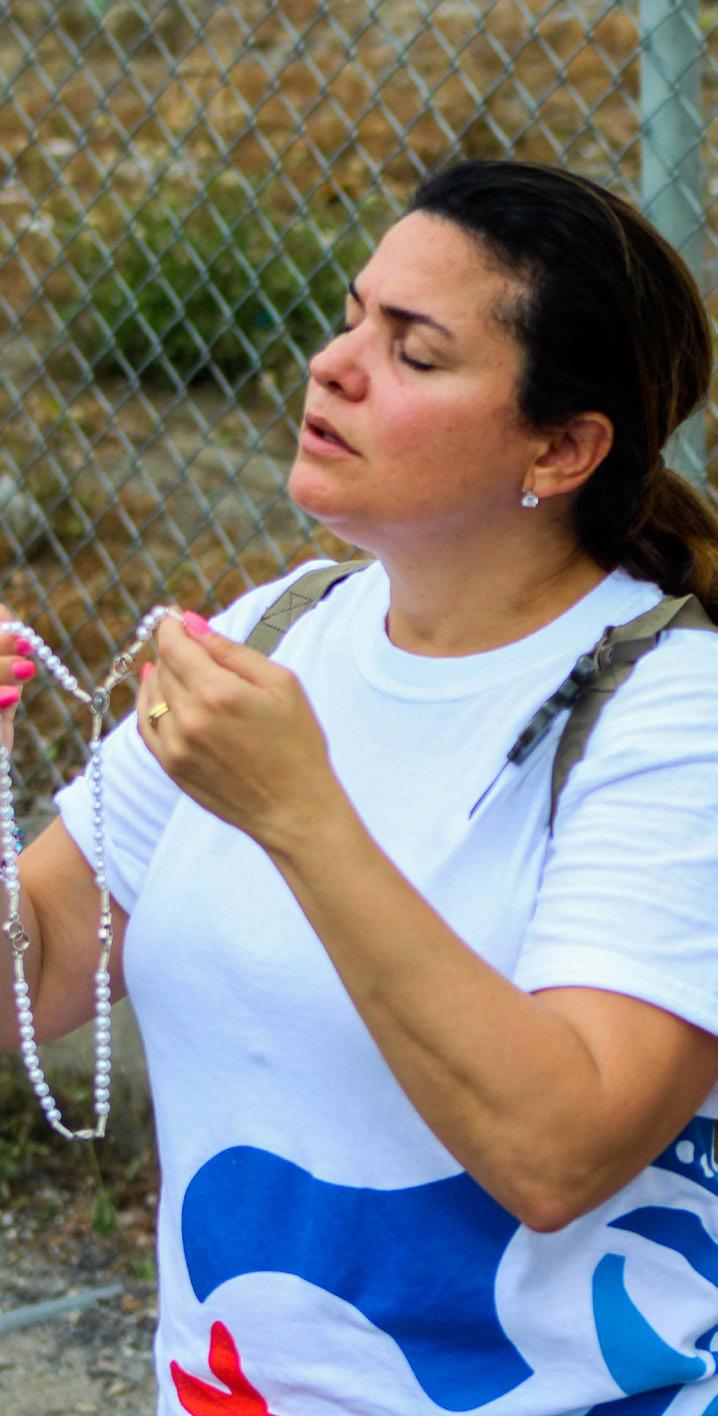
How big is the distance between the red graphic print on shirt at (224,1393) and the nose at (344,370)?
0.82 meters

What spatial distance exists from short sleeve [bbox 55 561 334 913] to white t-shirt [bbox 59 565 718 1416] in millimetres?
142

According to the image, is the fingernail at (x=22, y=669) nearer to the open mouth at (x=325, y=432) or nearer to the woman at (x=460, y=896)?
the woman at (x=460, y=896)

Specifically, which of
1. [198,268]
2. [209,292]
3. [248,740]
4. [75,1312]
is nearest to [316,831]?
[248,740]

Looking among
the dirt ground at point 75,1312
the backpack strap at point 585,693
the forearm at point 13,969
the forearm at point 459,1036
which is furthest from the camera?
the dirt ground at point 75,1312

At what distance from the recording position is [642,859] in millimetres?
1371

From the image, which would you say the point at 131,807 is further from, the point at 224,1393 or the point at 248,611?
the point at 224,1393

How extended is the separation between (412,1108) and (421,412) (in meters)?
0.58

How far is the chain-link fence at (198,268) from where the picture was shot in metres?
3.54

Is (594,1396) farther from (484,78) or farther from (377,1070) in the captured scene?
(484,78)

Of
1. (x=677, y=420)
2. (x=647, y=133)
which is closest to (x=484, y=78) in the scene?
(x=647, y=133)

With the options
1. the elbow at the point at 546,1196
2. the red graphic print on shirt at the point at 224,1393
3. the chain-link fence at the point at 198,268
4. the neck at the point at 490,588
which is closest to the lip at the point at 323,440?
the neck at the point at 490,588

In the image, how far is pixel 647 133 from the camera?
2.38 m

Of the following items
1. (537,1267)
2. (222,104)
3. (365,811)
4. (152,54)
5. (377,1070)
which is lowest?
(537,1267)

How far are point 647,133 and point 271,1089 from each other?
1420 millimetres
